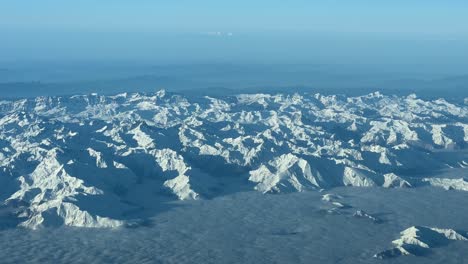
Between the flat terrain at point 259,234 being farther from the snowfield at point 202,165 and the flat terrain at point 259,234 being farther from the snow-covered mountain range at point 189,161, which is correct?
the snow-covered mountain range at point 189,161

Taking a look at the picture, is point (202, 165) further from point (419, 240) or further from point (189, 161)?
point (419, 240)

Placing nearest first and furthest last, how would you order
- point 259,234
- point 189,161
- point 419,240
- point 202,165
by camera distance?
1. point 419,240
2. point 259,234
3. point 189,161
4. point 202,165

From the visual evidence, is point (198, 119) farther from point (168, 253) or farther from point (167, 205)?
point (168, 253)

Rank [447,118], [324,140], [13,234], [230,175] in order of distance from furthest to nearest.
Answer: [447,118] < [324,140] < [230,175] < [13,234]

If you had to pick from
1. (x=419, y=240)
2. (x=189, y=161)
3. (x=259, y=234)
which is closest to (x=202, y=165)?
(x=189, y=161)

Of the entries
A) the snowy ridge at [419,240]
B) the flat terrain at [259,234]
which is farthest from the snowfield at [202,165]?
the flat terrain at [259,234]

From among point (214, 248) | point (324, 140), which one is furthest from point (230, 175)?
point (214, 248)

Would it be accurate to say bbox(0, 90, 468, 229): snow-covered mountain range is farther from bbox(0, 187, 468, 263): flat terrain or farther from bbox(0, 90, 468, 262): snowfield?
bbox(0, 187, 468, 263): flat terrain

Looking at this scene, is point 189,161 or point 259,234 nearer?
point 259,234
